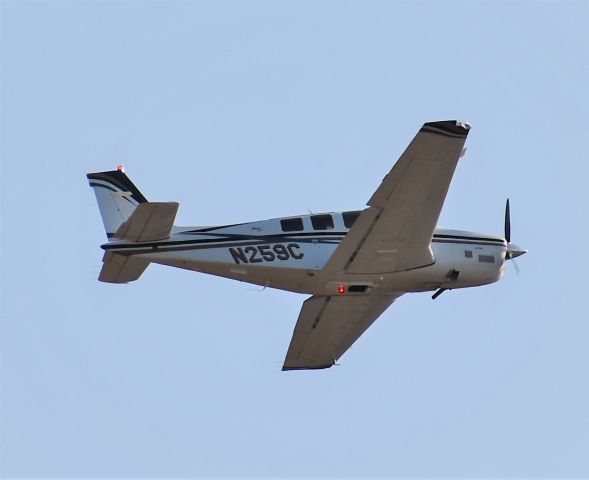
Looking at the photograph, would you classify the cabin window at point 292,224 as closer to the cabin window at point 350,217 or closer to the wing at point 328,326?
the cabin window at point 350,217

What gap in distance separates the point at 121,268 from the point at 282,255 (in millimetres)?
3082

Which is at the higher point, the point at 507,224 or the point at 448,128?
the point at 507,224

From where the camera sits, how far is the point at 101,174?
24.3 meters

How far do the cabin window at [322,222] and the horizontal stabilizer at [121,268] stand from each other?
3336mm

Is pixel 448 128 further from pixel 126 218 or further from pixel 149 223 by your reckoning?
pixel 126 218

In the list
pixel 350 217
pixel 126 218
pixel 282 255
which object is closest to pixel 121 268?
pixel 126 218

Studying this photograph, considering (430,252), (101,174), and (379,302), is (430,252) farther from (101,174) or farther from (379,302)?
(101,174)

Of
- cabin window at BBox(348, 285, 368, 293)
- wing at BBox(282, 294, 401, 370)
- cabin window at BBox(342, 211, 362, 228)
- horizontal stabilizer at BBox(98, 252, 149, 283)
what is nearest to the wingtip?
cabin window at BBox(342, 211, 362, 228)

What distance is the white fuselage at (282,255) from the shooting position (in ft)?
77.7

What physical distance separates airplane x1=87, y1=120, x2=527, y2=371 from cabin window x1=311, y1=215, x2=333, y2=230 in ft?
0.06

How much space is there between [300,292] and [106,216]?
4111 millimetres

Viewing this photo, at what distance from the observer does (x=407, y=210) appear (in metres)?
22.8

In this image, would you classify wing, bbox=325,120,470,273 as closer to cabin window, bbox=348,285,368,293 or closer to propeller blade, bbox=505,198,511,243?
cabin window, bbox=348,285,368,293

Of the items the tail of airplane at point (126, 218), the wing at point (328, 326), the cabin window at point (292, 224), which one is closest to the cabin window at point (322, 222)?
the cabin window at point (292, 224)
